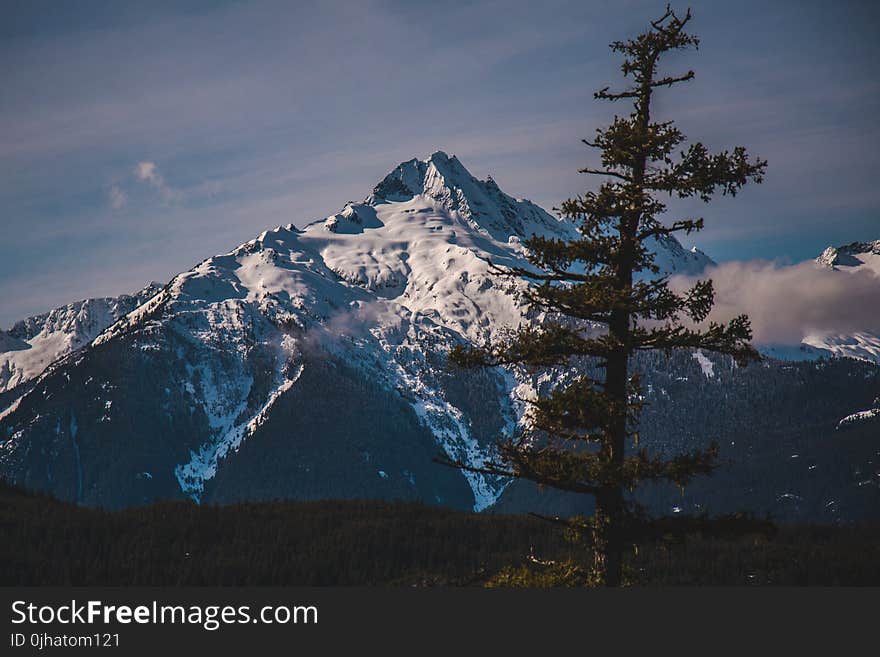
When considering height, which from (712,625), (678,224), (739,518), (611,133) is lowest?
(712,625)

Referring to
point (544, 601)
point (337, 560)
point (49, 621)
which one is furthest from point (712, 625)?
point (337, 560)

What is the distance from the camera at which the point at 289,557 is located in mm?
183250

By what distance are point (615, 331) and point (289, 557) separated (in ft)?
540

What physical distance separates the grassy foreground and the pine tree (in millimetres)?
136857

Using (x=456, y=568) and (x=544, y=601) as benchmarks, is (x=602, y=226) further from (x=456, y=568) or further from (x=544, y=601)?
(x=456, y=568)

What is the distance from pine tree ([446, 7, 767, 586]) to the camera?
27.3m

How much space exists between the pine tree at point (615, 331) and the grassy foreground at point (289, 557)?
13686 centimetres

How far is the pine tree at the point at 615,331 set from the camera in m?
27.3

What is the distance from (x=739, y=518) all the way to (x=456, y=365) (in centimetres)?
943

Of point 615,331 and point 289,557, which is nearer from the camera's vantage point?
point 615,331

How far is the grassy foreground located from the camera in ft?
552

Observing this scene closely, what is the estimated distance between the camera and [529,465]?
90.6 ft

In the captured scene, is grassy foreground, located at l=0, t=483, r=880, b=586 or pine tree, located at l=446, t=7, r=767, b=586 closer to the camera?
pine tree, located at l=446, t=7, r=767, b=586

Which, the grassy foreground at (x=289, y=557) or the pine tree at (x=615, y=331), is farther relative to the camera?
the grassy foreground at (x=289, y=557)
